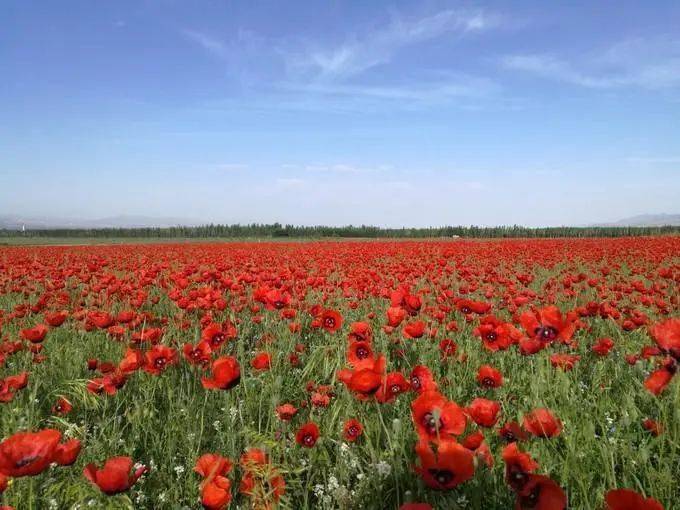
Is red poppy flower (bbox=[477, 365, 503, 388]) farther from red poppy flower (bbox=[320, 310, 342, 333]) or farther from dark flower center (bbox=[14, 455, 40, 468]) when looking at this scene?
dark flower center (bbox=[14, 455, 40, 468])

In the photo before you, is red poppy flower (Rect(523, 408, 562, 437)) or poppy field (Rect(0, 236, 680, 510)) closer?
poppy field (Rect(0, 236, 680, 510))

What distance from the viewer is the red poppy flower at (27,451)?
143 centimetres

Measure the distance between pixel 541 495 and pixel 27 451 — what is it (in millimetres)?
1539

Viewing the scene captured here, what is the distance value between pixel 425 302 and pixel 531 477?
5.50 m

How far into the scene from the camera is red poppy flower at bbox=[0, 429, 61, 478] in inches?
56.3

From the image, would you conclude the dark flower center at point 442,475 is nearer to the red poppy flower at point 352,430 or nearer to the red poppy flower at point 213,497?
the red poppy flower at point 213,497

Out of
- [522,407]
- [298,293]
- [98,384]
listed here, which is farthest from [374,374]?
[298,293]

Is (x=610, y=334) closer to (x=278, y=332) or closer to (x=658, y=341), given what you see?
(x=278, y=332)

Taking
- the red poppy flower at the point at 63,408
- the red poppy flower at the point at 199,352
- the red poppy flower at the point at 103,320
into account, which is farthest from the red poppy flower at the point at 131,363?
the red poppy flower at the point at 103,320

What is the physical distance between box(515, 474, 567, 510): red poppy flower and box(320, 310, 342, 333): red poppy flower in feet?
7.39

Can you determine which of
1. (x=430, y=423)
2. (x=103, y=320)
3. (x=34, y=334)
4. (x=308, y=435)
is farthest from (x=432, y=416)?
(x=103, y=320)

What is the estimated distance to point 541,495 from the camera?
4.20ft

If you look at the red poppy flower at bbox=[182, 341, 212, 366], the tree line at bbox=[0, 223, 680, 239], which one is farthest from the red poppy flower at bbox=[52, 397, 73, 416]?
the tree line at bbox=[0, 223, 680, 239]

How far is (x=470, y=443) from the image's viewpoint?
1.76 meters
